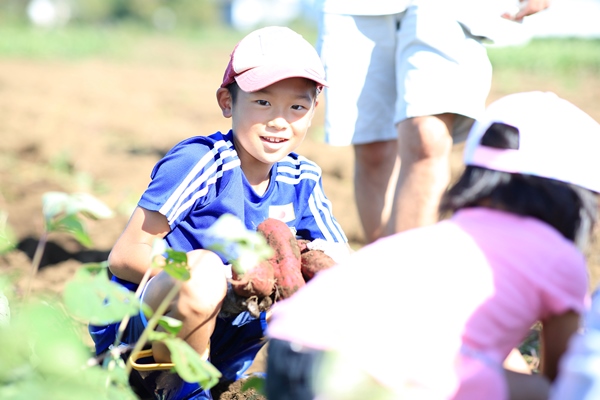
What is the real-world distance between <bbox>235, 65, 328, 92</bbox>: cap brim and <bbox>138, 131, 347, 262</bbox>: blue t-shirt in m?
0.17

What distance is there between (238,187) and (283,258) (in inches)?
11.4

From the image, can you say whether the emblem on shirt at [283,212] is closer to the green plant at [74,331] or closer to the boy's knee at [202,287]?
the boy's knee at [202,287]

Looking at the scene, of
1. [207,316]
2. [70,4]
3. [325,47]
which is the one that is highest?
[325,47]

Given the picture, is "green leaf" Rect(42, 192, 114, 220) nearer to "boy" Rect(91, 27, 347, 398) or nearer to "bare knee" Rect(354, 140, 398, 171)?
"boy" Rect(91, 27, 347, 398)

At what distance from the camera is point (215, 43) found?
36.0m

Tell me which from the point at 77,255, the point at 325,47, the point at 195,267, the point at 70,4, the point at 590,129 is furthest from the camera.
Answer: the point at 70,4

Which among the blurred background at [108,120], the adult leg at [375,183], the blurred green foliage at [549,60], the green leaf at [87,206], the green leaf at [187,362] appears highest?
the green leaf at [87,206]

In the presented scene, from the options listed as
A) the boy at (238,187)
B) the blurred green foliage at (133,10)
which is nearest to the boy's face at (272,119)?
the boy at (238,187)

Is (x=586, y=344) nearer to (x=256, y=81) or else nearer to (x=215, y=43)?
(x=256, y=81)

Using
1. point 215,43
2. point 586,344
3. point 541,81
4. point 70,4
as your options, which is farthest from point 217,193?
point 70,4

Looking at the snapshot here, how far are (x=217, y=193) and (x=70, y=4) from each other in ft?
236

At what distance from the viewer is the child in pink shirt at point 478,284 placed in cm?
144

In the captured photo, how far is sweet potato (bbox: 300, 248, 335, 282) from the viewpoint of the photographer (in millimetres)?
2102

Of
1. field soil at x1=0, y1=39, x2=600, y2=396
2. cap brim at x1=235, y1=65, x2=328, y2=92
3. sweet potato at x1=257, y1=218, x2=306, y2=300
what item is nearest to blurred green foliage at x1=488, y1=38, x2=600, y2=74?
field soil at x1=0, y1=39, x2=600, y2=396
